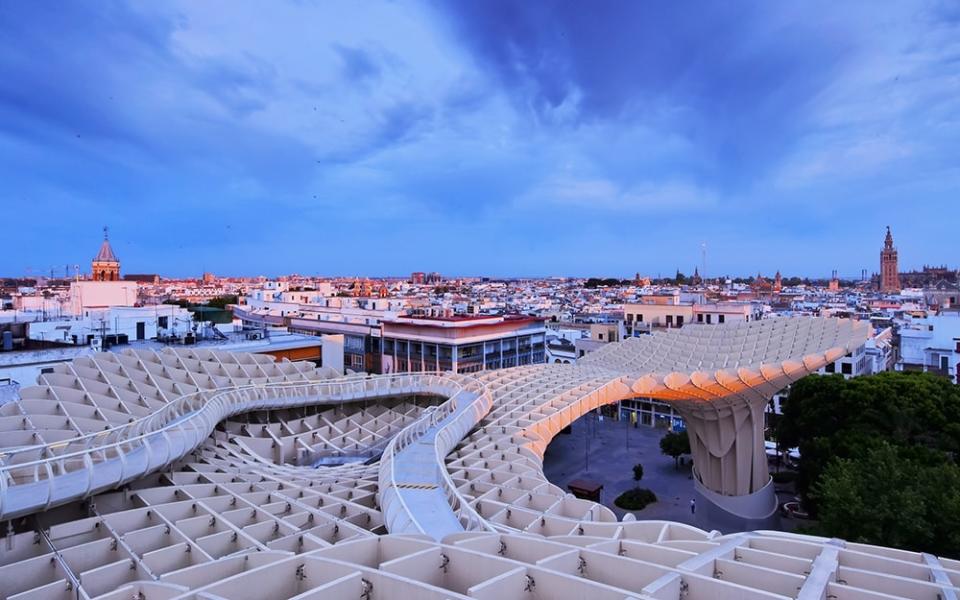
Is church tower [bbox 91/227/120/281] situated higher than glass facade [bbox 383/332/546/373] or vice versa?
church tower [bbox 91/227/120/281]

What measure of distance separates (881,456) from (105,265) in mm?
96676

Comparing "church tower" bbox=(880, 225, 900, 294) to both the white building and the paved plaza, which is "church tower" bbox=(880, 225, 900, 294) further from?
the paved plaza

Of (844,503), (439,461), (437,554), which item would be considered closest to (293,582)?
(437,554)

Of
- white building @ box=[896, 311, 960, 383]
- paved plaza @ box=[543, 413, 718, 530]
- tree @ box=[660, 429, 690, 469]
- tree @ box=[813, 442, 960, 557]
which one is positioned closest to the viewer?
tree @ box=[813, 442, 960, 557]

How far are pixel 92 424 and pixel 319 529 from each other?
32.0 ft

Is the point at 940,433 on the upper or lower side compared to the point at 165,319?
lower

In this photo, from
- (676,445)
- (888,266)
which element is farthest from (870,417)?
(888,266)

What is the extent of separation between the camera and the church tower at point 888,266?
162125 mm

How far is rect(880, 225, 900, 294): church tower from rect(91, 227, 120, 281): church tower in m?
192

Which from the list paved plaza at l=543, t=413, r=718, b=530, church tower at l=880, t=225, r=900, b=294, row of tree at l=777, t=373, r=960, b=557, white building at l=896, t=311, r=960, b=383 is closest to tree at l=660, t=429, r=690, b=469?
paved plaza at l=543, t=413, r=718, b=530

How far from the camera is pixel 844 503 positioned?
54.0ft

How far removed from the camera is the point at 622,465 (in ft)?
137

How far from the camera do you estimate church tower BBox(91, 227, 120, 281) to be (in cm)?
8266

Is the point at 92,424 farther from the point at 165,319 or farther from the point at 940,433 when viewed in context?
the point at 940,433
